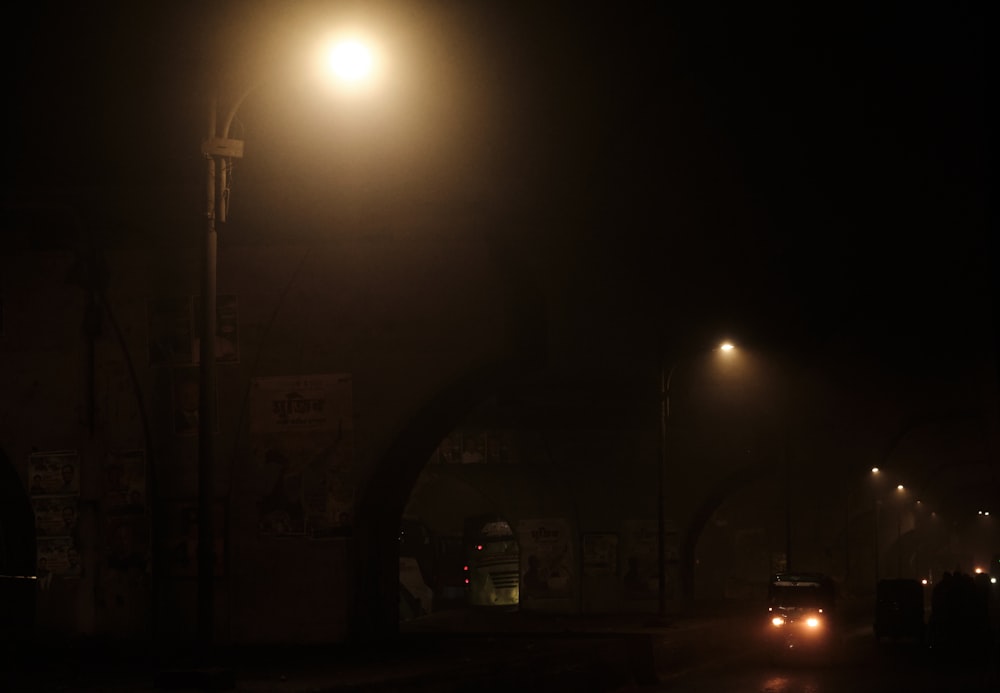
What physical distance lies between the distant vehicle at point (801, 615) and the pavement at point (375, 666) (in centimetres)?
517

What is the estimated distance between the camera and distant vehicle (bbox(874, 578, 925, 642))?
41.1 m

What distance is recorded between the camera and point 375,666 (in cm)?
1933

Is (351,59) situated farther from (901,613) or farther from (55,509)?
(901,613)

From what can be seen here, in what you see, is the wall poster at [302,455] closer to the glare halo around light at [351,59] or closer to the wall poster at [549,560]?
the glare halo around light at [351,59]

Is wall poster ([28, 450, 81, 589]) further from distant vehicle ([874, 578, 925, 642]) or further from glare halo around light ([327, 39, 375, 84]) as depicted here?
distant vehicle ([874, 578, 925, 642])

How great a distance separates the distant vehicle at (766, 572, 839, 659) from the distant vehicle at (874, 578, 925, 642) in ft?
16.7

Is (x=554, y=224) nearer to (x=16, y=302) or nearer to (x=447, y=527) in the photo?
(x=16, y=302)

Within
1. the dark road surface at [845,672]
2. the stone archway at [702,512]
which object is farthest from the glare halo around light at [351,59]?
the stone archway at [702,512]

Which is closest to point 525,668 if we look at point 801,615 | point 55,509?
point 55,509

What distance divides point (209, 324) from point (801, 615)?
23.4 meters

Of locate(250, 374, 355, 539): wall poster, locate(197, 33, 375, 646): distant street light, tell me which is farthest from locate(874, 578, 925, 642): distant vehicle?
locate(197, 33, 375, 646): distant street light

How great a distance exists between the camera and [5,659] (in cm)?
1920

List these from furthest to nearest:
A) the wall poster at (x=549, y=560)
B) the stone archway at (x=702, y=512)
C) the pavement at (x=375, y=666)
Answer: the stone archway at (x=702, y=512) < the wall poster at (x=549, y=560) < the pavement at (x=375, y=666)

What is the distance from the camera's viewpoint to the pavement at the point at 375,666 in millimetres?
15695
